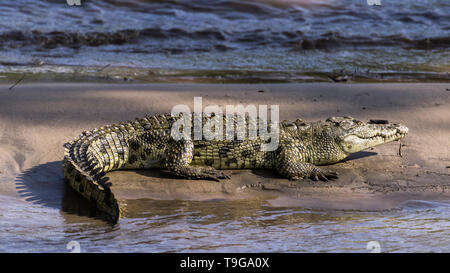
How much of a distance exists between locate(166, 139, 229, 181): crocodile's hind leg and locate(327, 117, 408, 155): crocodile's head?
50.9 inches

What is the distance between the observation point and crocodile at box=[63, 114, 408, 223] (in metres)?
4.99

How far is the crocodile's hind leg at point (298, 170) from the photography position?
16.6 feet

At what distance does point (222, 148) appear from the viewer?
17.1ft

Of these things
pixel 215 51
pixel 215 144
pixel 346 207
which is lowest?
pixel 346 207

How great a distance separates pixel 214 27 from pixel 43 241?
31.5ft

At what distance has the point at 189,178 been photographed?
496cm

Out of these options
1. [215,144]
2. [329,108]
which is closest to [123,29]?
[329,108]

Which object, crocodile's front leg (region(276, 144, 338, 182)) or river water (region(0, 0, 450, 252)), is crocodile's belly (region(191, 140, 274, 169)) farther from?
river water (region(0, 0, 450, 252))

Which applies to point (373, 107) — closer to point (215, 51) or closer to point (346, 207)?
point (346, 207)

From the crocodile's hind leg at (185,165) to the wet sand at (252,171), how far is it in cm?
8

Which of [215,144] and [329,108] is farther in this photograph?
[329,108]

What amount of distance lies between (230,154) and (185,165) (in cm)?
46

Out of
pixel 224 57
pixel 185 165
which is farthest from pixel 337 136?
pixel 224 57

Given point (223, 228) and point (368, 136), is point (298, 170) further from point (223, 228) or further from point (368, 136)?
point (223, 228)
